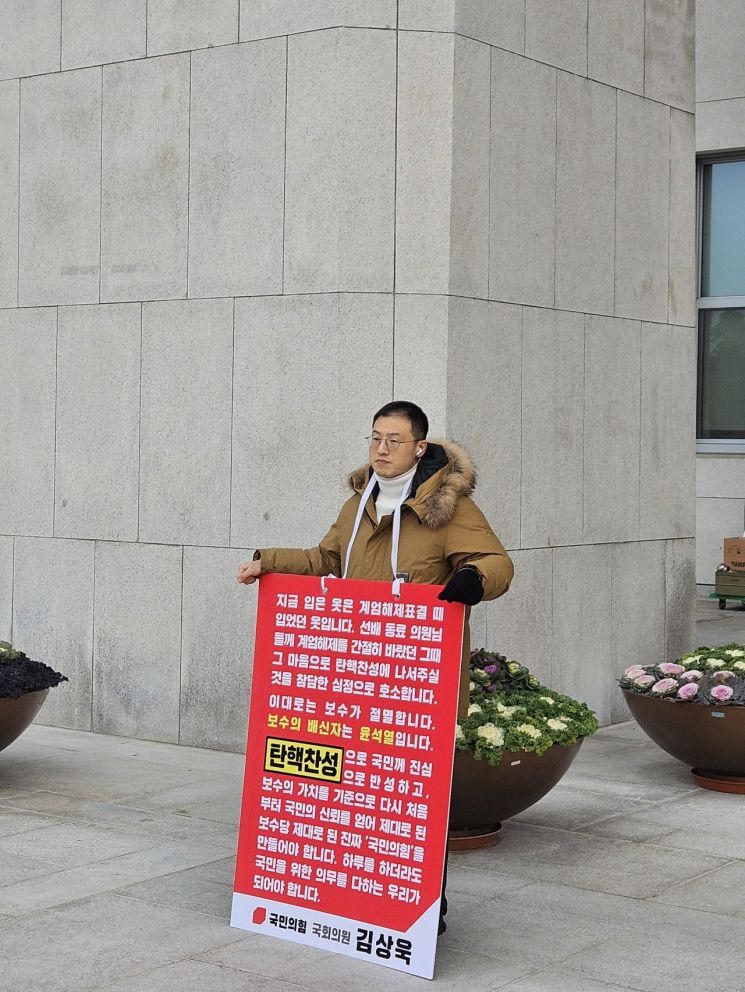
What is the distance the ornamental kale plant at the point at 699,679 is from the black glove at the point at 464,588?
11.0 ft

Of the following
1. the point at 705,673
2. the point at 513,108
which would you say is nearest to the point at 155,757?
the point at 705,673

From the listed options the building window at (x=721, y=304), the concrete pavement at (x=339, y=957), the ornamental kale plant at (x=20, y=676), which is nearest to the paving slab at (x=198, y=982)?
the concrete pavement at (x=339, y=957)

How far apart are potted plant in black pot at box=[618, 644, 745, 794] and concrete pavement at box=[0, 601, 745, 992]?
0.70 feet

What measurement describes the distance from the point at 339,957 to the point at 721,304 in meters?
17.4

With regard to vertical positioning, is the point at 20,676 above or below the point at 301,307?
below

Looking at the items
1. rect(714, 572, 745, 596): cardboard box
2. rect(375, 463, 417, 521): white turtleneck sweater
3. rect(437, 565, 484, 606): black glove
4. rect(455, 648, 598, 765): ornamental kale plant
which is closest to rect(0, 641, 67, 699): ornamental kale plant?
rect(455, 648, 598, 765): ornamental kale plant

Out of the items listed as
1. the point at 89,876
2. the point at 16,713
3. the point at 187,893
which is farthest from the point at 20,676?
the point at 187,893

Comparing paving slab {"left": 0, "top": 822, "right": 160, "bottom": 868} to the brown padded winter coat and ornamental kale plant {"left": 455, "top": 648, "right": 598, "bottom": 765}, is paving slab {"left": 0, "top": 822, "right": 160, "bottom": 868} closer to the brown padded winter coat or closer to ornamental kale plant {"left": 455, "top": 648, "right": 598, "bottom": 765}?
ornamental kale plant {"left": 455, "top": 648, "right": 598, "bottom": 765}

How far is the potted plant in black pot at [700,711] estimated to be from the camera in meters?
8.73

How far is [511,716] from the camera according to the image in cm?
768

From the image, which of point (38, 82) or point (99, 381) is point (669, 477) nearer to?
point (99, 381)

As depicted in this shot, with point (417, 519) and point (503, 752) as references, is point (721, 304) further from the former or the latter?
point (417, 519)

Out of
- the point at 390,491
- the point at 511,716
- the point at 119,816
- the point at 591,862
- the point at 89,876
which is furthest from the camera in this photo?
the point at 119,816

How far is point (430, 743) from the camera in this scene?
5.94 m
